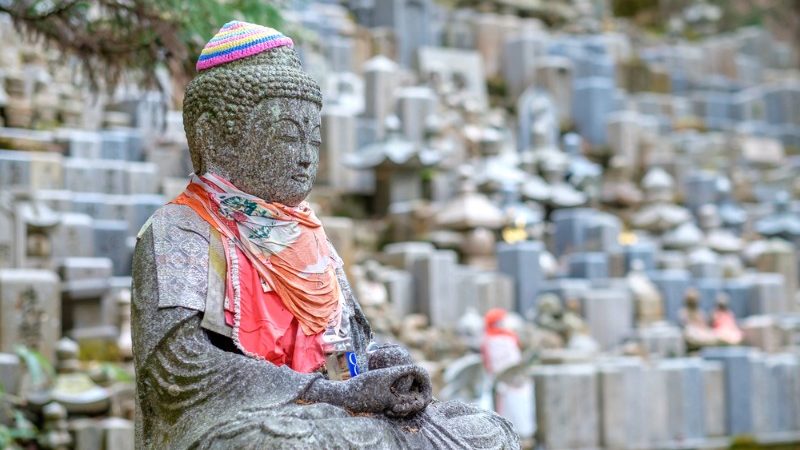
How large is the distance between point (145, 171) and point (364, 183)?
4.63m

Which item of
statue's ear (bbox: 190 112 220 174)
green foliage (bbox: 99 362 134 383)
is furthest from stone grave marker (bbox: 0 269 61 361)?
statue's ear (bbox: 190 112 220 174)

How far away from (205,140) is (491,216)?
11.9 m

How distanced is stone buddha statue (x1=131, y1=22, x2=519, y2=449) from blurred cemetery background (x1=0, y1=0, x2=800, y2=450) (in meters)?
3.08

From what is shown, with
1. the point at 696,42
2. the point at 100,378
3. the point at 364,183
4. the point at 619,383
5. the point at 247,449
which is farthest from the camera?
the point at 696,42

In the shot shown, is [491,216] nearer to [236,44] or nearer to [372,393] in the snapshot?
[236,44]

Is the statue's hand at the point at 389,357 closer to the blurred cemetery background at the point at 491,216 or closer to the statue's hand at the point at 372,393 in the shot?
the statue's hand at the point at 372,393

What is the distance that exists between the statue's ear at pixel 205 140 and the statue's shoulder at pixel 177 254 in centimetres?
18

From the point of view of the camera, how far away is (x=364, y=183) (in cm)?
1738

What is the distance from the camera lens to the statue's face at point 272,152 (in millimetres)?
4168

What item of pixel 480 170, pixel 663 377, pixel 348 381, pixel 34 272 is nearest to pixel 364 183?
pixel 480 170

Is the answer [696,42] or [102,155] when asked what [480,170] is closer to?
[102,155]

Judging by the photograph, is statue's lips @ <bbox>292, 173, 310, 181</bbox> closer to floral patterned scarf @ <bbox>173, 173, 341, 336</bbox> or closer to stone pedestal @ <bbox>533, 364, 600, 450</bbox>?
floral patterned scarf @ <bbox>173, 173, 341, 336</bbox>

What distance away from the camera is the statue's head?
4160 mm

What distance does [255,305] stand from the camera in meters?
4.09
